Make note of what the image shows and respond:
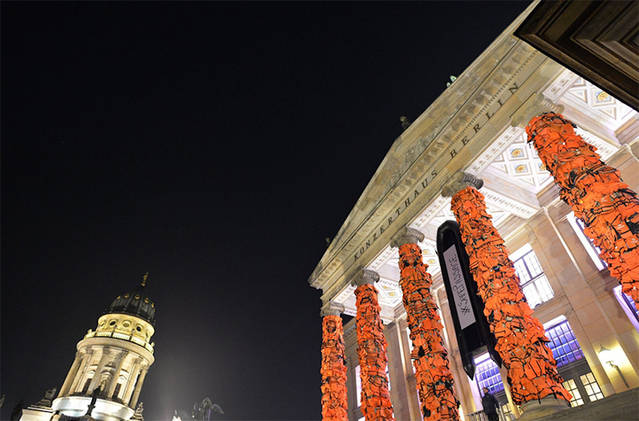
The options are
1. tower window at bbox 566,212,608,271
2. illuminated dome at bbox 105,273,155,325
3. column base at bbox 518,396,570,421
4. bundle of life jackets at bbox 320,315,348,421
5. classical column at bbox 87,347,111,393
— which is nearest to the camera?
column base at bbox 518,396,570,421

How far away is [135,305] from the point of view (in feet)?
205

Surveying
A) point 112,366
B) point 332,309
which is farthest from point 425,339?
point 112,366

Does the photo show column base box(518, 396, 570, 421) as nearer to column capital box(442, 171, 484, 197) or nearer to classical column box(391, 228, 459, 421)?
classical column box(391, 228, 459, 421)

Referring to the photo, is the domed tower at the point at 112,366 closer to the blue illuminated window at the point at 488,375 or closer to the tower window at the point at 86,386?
the tower window at the point at 86,386

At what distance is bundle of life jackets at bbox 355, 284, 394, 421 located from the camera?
615 inches

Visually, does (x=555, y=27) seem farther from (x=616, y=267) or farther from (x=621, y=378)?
(x=621, y=378)

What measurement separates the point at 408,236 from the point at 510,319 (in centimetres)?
724

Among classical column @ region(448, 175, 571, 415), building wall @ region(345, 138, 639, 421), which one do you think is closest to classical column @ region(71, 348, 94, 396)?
building wall @ region(345, 138, 639, 421)

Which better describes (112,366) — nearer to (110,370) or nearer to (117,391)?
(110,370)

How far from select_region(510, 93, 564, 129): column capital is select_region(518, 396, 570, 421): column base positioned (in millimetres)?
8954

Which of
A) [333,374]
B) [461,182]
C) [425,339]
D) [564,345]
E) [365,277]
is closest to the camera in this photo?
[425,339]

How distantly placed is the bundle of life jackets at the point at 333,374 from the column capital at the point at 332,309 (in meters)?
0.29

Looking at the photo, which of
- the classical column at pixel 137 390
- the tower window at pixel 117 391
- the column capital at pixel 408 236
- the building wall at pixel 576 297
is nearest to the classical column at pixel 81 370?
the tower window at pixel 117 391

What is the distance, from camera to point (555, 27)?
284cm
